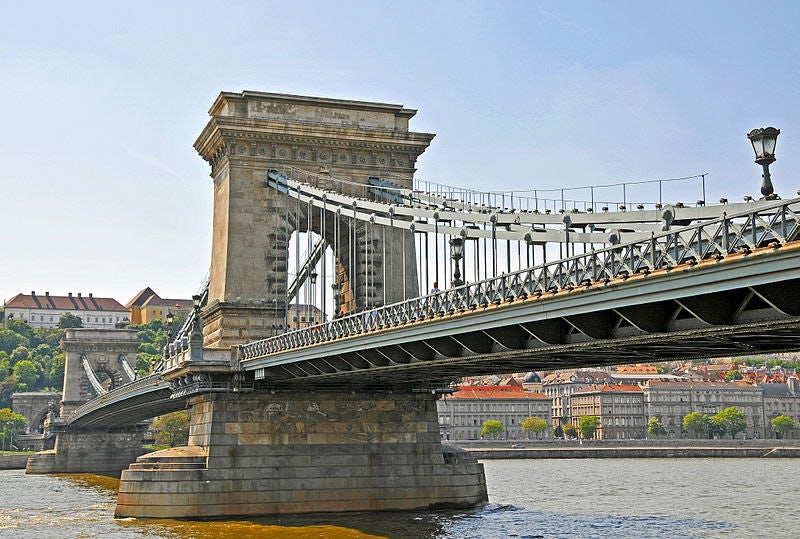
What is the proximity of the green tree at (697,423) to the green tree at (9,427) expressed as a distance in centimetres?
9908

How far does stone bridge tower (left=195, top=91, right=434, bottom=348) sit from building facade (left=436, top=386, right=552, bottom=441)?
11510 centimetres

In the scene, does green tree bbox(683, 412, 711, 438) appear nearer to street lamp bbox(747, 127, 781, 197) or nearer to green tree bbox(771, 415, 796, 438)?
green tree bbox(771, 415, 796, 438)

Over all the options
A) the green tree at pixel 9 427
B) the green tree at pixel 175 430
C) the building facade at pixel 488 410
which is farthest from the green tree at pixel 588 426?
the green tree at pixel 9 427

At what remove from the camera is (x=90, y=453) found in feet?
365

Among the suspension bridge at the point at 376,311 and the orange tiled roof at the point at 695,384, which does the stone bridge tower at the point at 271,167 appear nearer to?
the suspension bridge at the point at 376,311

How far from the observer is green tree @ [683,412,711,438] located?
180 meters

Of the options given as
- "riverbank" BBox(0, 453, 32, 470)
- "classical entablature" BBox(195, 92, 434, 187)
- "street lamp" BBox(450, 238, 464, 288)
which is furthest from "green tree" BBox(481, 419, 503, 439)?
"street lamp" BBox(450, 238, 464, 288)

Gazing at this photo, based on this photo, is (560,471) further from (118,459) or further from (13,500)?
(13,500)

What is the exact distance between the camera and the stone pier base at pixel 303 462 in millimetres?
46250

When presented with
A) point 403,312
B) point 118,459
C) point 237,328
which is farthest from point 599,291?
point 118,459

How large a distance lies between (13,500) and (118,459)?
44.5 meters

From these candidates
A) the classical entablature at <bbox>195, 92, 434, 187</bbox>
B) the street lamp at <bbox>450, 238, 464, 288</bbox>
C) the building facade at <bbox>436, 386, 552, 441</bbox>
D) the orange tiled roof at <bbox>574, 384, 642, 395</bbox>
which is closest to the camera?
the street lamp at <bbox>450, 238, 464, 288</bbox>

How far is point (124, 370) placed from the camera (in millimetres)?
135125

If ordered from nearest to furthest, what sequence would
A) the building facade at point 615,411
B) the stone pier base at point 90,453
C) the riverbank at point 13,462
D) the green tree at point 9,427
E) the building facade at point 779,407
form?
the stone pier base at point 90,453 < the riverbank at point 13,462 < the green tree at point 9,427 < the building facade at point 615,411 < the building facade at point 779,407
